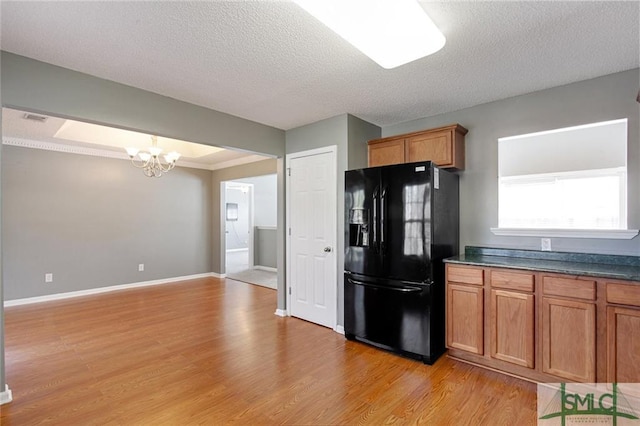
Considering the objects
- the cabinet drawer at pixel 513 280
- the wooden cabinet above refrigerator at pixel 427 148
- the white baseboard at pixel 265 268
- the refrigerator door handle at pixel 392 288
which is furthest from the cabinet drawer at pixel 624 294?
the white baseboard at pixel 265 268

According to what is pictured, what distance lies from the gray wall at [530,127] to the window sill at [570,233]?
45 mm

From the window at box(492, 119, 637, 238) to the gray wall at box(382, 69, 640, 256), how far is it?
67 mm

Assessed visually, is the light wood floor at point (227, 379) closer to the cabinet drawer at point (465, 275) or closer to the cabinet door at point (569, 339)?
the cabinet door at point (569, 339)

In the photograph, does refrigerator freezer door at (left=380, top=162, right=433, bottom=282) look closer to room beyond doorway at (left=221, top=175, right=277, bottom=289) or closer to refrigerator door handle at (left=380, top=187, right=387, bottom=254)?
refrigerator door handle at (left=380, top=187, right=387, bottom=254)

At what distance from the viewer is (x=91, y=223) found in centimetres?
500

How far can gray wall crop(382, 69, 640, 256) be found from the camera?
94.6 inches

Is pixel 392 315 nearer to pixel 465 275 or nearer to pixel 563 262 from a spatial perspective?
pixel 465 275

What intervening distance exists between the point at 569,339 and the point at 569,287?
0.37 m

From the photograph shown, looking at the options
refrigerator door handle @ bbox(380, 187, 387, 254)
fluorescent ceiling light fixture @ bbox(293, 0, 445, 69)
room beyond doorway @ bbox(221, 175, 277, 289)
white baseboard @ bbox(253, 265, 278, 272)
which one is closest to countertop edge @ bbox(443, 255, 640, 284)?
refrigerator door handle @ bbox(380, 187, 387, 254)

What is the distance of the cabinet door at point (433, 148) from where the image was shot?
9.92 ft

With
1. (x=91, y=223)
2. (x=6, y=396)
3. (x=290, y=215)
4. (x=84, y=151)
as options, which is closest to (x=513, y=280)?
(x=290, y=215)

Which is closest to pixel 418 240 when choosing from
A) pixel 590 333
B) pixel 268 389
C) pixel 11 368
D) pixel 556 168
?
pixel 590 333

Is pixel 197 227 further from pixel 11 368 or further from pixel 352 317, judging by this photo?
pixel 352 317

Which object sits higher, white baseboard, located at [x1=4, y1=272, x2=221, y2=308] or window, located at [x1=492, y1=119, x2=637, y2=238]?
window, located at [x1=492, y1=119, x2=637, y2=238]
